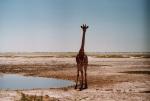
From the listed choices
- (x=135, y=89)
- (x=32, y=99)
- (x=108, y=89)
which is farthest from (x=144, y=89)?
(x=32, y=99)

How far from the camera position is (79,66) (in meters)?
16.3

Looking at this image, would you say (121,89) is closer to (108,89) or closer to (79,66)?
(108,89)

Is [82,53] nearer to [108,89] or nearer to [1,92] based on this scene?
[108,89]

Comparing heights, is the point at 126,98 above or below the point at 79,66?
below

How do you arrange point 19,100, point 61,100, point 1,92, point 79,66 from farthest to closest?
point 79,66, point 1,92, point 61,100, point 19,100

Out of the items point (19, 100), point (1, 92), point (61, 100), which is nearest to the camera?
point (19, 100)

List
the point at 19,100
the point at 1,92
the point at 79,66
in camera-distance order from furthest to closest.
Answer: the point at 79,66 → the point at 1,92 → the point at 19,100

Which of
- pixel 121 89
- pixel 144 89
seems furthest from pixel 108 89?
pixel 144 89

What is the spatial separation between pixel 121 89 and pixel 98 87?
1.26 m

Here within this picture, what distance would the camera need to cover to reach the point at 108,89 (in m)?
16.0

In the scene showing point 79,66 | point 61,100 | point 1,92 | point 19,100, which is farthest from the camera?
point 79,66

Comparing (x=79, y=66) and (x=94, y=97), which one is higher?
(x=79, y=66)

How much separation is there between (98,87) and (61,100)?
4.18 m

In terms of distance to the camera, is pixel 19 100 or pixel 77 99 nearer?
pixel 19 100
